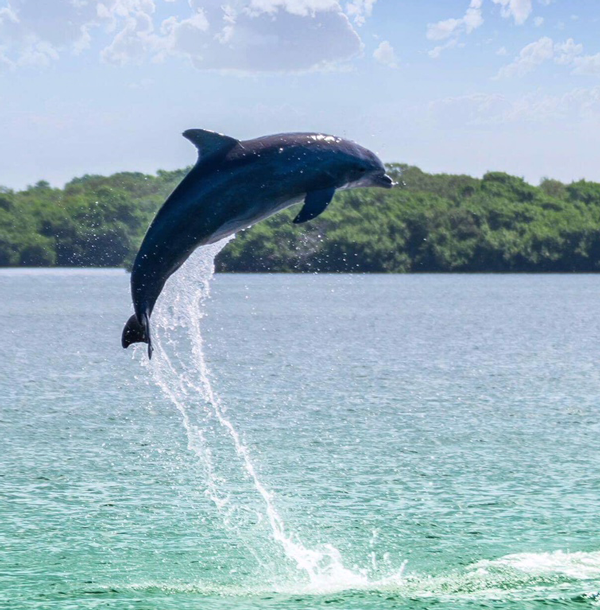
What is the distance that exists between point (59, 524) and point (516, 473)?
10106mm

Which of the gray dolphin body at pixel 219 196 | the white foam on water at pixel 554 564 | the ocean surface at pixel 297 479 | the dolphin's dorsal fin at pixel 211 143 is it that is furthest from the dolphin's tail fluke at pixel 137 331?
the white foam on water at pixel 554 564

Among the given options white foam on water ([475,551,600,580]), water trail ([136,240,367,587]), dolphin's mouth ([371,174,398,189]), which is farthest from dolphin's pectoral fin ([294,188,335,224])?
white foam on water ([475,551,600,580])

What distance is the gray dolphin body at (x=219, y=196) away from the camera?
40.2ft

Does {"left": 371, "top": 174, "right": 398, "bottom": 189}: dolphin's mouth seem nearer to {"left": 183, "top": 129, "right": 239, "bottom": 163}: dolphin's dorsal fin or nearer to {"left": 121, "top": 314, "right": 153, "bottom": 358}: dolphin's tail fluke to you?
{"left": 183, "top": 129, "right": 239, "bottom": 163}: dolphin's dorsal fin

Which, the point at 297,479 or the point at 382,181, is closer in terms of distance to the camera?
the point at 382,181

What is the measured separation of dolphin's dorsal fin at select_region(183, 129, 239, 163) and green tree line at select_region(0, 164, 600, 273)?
126 meters

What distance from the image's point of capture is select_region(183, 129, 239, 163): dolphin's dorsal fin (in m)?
12.4

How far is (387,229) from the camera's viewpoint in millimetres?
159000

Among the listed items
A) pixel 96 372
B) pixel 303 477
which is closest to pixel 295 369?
pixel 96 372

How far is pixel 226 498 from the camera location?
24.0 meters

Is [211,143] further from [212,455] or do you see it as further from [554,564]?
[212,455]

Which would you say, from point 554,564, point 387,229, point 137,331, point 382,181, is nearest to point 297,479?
point 554,564

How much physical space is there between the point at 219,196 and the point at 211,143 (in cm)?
61

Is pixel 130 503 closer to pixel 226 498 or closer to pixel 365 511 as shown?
pixel 226 498
